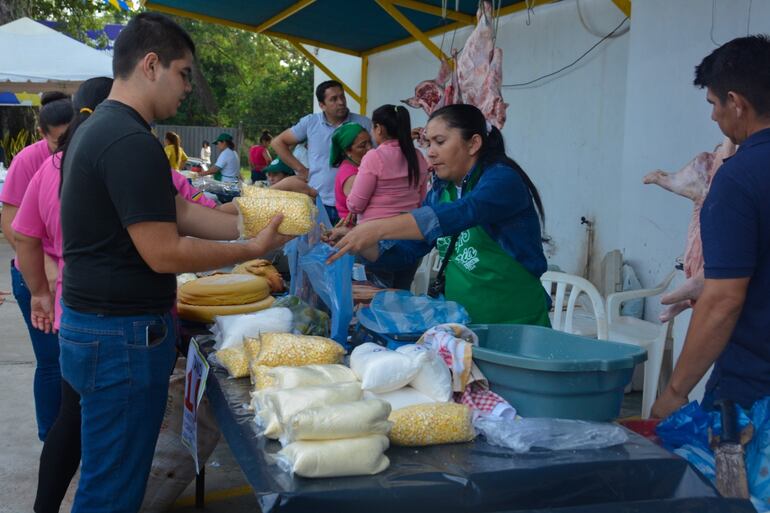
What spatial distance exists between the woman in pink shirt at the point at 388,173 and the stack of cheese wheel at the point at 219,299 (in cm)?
153

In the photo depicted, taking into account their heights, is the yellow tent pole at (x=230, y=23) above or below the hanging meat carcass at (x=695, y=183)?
above

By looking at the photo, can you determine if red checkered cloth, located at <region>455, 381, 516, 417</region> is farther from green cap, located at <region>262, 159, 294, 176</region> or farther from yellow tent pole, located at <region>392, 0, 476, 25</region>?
yellow tent pole, located at <region>392, 0, 476, 25</region>

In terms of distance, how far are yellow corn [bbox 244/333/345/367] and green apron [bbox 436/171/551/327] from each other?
0.65 meters

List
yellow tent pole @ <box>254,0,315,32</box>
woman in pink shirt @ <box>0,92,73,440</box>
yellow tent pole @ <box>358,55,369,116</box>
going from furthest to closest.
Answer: yellow tent pole @ <box>358,55,369,116</box>, yellow tent pole @ <box>254,0,315,32</box>, woman in pink shirt @ <box>0,92,73,440</box>

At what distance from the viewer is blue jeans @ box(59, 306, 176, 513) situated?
1.99 metres

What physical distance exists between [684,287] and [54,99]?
128 inches

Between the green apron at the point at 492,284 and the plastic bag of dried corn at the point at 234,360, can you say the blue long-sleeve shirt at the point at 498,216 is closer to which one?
the green apron at the point at 492,284

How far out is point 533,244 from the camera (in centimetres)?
256

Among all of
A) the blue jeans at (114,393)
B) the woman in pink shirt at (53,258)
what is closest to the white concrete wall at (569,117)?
the woman in pink shirt at (53,258)

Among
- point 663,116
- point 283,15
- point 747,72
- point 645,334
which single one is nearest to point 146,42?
point 747,72

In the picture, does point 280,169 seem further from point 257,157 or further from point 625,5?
point 257,157

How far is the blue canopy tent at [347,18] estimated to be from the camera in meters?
7.33

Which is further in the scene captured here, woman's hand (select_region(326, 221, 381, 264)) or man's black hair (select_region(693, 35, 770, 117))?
woman's hand (select_region(326, 221, 381, 264))

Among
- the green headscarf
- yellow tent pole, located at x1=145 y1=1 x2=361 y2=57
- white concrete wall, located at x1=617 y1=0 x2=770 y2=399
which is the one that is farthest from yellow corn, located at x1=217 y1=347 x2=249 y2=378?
yellow tent pole, located at x1=145 y1=1 x2=361 y2=57
